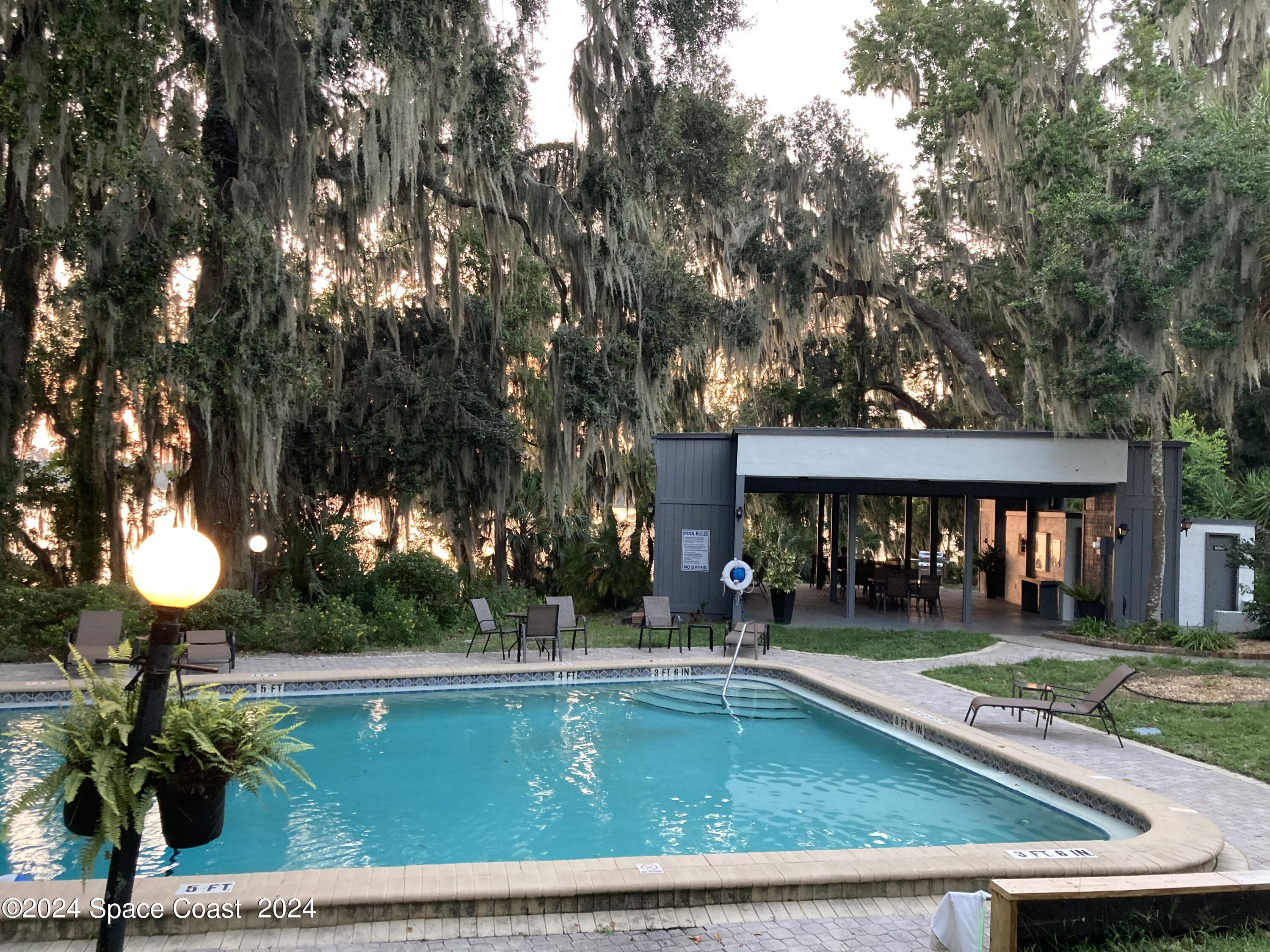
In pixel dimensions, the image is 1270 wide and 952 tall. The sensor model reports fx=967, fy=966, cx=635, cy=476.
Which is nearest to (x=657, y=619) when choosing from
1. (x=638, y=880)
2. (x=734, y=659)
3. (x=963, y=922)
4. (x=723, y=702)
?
(x=734, y=659)

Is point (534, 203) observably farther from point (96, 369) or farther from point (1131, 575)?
point (1131, 575)

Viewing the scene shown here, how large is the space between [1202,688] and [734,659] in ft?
16.4

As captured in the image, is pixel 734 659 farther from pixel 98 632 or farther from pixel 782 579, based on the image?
pixel 98 632

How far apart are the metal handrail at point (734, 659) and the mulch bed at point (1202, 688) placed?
4194mm

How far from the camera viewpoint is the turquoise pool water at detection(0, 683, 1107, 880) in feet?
19.5

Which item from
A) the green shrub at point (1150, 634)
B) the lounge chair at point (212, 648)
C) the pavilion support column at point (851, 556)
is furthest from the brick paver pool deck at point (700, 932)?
the pavilion support column at point (851, 556)

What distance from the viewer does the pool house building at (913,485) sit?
14641mm

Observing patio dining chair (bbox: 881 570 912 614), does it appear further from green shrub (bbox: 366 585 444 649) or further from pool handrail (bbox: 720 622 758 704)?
green shrub (bbox: 366 585 444 649)

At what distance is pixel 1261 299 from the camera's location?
15.4 meters

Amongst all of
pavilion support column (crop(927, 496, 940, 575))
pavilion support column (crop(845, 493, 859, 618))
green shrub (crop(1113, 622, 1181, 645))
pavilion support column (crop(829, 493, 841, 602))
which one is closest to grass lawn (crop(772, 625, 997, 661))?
pavilion support column (crop(845, 493, 859, 618))

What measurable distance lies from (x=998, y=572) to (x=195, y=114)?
17661 millimetres

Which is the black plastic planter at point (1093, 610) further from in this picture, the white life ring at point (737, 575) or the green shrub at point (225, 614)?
the green shrub at point (225, 614)

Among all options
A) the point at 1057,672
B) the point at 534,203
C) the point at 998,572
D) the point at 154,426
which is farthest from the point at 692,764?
the point at 998,572

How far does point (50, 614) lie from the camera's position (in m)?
11.2
